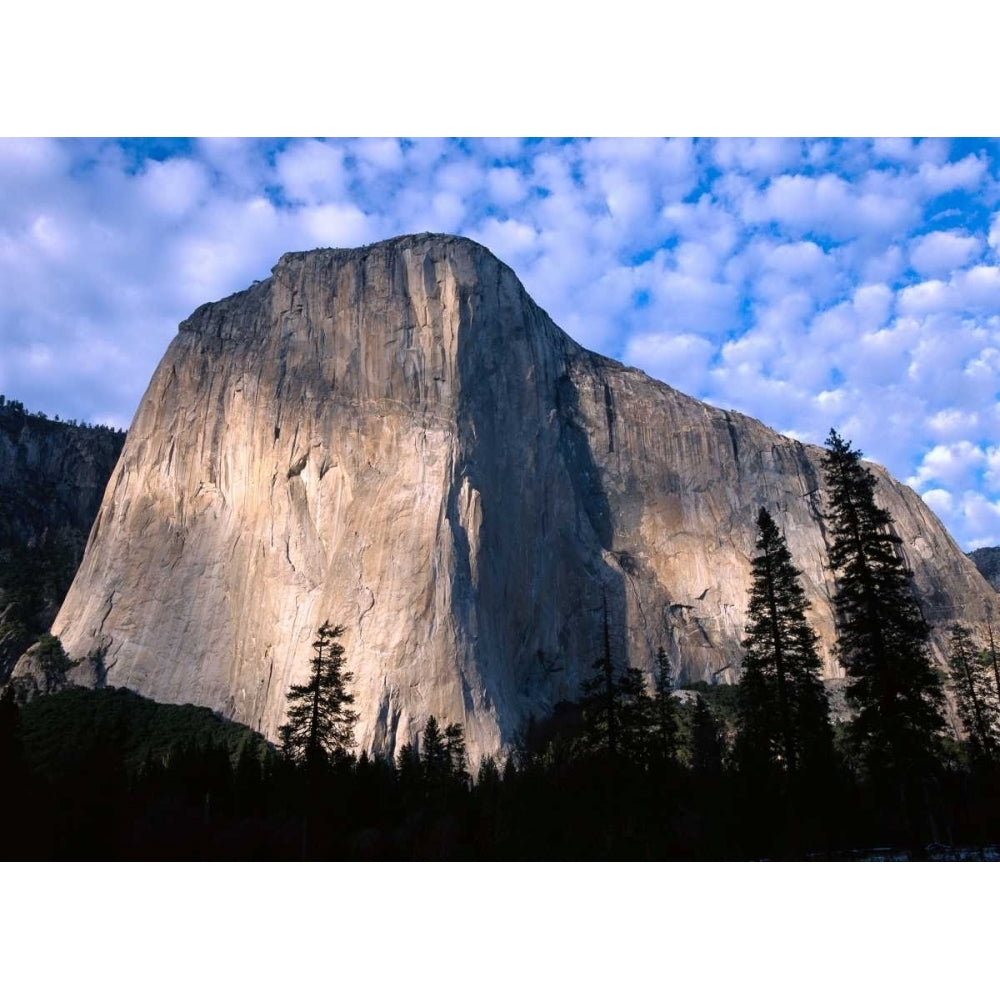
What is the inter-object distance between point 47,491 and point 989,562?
132m

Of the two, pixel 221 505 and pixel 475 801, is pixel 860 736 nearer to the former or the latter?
pixel 475 801

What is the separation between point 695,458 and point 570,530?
2290 centimetres

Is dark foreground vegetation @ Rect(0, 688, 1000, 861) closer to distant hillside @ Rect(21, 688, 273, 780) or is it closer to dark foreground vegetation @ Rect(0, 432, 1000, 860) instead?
dark foreground vegetation @ Rect(0, 432, 1000, 860)

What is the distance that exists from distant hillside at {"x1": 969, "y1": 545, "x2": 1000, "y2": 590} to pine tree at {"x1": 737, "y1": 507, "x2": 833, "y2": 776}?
391 feet

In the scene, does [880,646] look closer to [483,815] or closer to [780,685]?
[780,685]

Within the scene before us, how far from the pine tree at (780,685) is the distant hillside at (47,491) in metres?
80.4

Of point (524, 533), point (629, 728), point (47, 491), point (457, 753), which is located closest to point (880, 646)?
point (629, 728)

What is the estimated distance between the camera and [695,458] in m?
108

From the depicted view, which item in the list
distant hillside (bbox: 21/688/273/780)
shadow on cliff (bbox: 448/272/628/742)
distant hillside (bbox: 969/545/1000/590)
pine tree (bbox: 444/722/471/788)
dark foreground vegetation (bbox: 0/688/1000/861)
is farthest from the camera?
distant hillside (bbox: 969/545/1000/590)

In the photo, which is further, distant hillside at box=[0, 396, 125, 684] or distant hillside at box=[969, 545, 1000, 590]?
distant hillside at box=[969, 545, 1000, 590]

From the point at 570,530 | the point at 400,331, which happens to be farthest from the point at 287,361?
the point at 570,530

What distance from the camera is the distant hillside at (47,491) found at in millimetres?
96500

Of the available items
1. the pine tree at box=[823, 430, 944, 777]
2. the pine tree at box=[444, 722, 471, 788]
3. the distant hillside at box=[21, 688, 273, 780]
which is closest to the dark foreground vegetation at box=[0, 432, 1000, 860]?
the pine tree at box=[823, 430, 944, 777]

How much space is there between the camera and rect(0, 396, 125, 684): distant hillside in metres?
96.5
